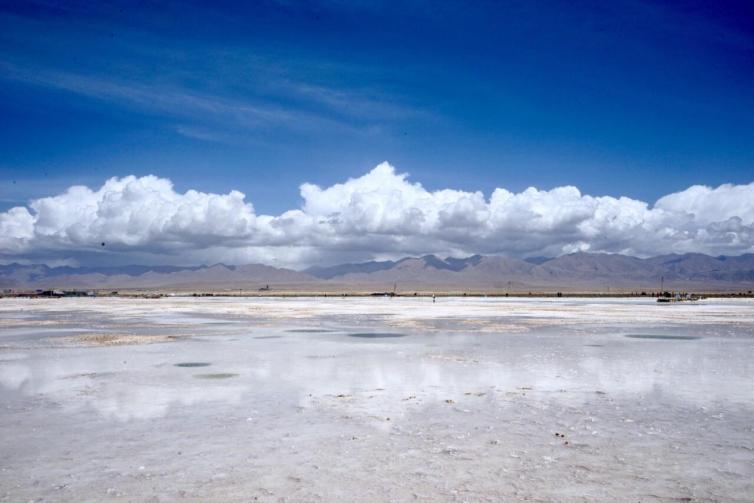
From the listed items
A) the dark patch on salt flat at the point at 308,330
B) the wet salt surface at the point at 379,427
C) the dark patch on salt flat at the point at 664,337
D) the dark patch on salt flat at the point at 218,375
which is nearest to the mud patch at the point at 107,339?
the wet salt surface at the point at 379,427

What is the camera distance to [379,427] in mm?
12312

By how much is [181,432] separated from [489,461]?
6263 millimetres

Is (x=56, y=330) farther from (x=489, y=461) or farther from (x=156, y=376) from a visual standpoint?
(x=489, y=461)

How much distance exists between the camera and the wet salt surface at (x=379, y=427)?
29.1 feet

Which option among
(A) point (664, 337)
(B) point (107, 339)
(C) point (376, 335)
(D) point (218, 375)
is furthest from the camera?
(C) point (376, 335)

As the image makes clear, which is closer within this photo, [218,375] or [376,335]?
[218,375]

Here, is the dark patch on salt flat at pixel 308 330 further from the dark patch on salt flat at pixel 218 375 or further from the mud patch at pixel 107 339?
the dark patch on salt flat at pixel 218 375

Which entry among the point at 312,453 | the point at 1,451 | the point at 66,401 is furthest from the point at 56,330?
the point at 312,453

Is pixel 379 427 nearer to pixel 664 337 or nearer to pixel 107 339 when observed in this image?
pixel 107 339

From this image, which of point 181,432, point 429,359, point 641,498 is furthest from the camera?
point 429,359

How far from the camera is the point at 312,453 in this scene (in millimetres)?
10531

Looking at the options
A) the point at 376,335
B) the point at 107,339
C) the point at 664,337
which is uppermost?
the point at 664,337

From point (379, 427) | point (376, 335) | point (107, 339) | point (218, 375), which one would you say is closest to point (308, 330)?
point (376, 335)

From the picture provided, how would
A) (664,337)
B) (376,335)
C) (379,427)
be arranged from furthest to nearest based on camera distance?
(376,335)
(664,337)
(379,427)
